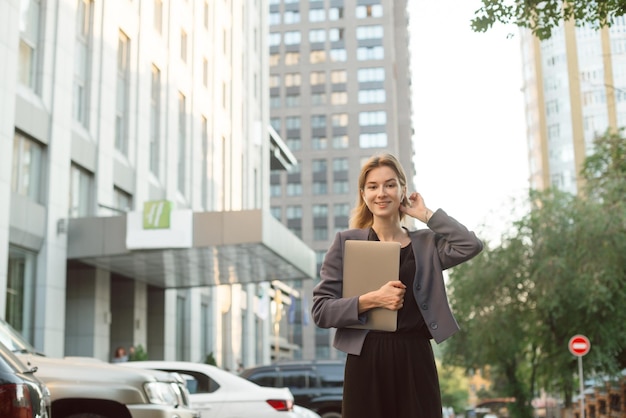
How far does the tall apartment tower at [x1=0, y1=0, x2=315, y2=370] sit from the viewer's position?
2203 cm

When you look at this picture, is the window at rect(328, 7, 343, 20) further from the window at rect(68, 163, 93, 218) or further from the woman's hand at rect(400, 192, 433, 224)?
the woman's hand at rect(400, 192, 433, 224)

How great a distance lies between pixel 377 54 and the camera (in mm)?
111750

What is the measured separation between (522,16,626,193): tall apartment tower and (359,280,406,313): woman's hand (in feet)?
262

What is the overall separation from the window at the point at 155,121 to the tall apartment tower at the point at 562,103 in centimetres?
5535

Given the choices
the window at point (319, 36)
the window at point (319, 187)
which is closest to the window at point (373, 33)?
the window at point (319, 36)

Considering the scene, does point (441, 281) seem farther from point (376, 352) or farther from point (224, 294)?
point (224, 294)

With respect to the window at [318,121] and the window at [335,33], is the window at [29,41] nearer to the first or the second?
the window at [318,121]

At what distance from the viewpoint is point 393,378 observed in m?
3.33

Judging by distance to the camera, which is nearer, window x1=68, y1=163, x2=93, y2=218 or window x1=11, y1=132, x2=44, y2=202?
window x1=11, y1=132, x2=44, y2=202

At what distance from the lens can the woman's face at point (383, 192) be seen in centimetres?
358

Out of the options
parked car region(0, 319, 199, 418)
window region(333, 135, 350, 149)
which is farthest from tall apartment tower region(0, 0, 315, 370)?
window region(333, 135, 350, 149)

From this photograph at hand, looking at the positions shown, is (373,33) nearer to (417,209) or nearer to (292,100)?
(292,100)

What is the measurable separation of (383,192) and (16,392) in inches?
81.0

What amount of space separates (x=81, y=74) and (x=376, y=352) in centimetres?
2375
